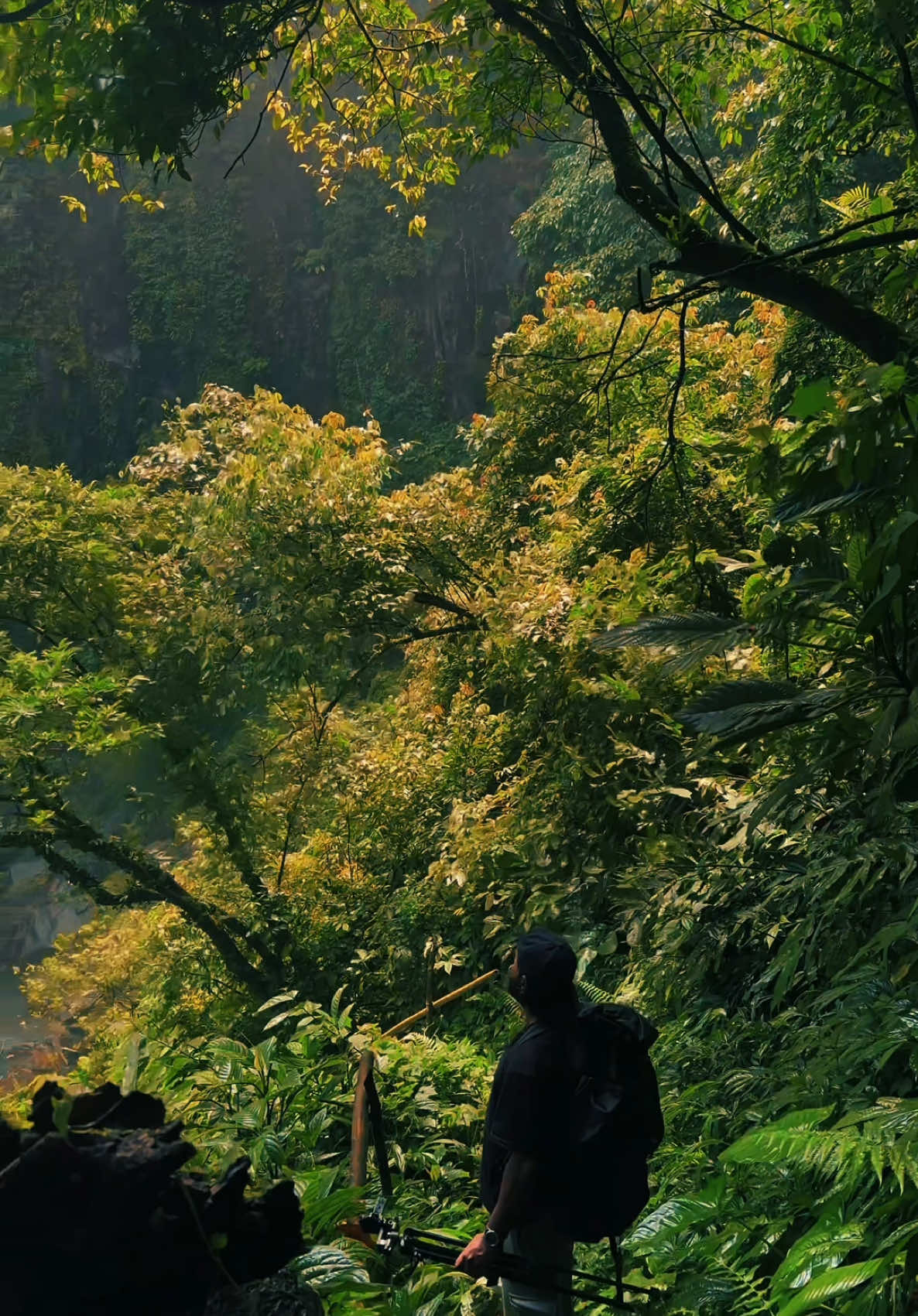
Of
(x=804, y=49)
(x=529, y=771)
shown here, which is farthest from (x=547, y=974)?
Answer: (x=529, y=771)

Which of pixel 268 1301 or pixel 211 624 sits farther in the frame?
pixel 211 624

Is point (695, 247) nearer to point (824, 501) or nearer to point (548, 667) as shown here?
point (824, 501)

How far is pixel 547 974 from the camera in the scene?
2.31m

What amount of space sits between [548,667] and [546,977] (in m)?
3.63

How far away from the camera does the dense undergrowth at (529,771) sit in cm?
255

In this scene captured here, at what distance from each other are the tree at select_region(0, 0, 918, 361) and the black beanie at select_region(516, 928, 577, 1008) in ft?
5.69

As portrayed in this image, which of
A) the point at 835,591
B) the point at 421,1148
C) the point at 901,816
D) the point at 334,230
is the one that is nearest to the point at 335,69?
the point at 835,591

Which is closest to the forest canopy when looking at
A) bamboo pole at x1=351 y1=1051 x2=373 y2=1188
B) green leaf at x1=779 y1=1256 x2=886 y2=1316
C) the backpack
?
green leaf at x1=779 y1=1256 x2=886 y2=1316

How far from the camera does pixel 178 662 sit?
31.0ft

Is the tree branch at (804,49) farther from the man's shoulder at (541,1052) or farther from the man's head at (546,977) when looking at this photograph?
the man's shoulder at (541,1052)

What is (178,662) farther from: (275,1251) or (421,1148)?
(275,1251)

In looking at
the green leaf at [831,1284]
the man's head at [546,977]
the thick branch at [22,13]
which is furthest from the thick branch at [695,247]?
the green leaf at [831,1284]

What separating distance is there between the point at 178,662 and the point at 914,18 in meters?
7.47

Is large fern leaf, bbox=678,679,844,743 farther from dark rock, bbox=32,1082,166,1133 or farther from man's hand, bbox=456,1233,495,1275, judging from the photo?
dark rock, bbox=32,1082,166,1133
